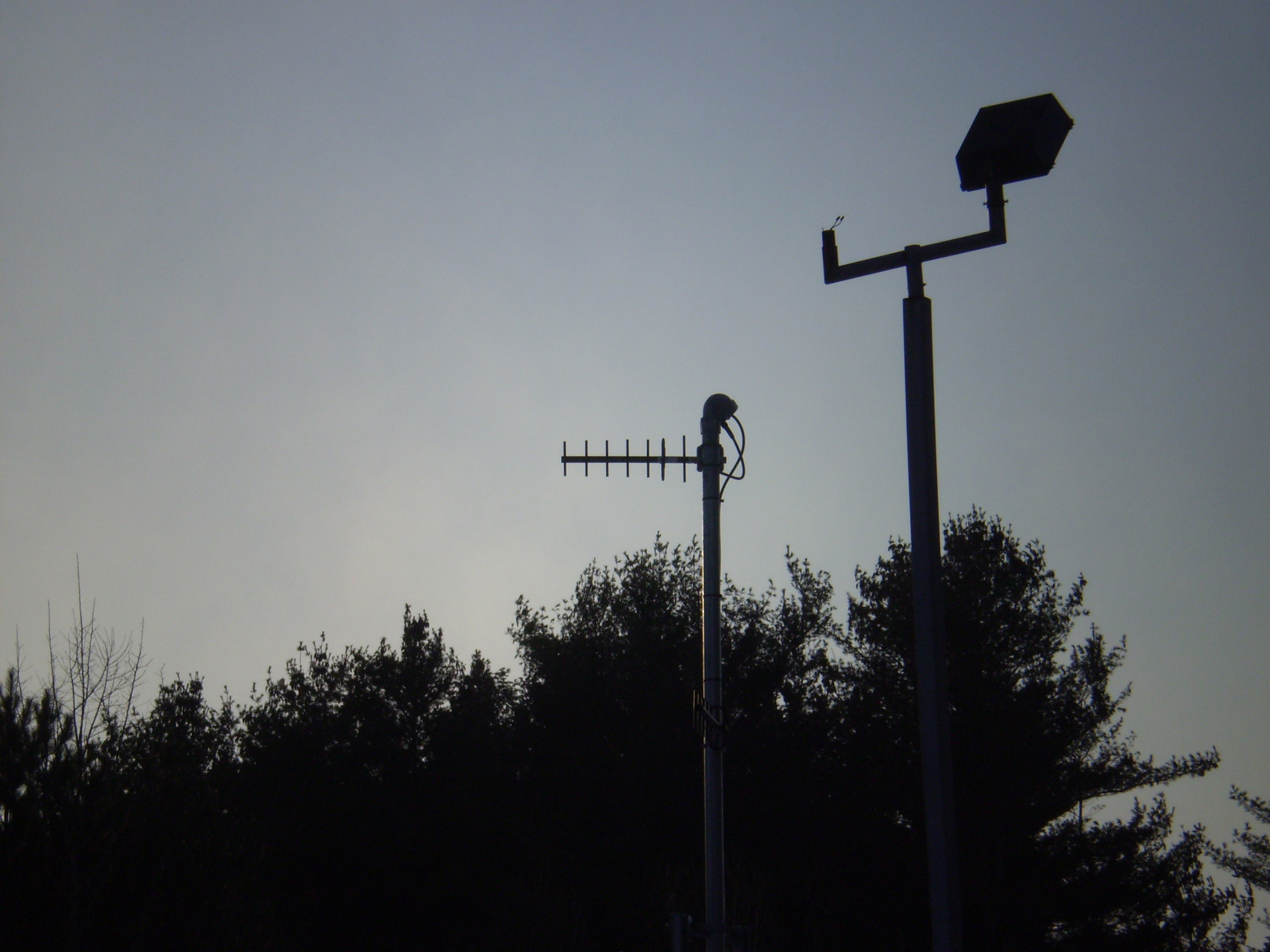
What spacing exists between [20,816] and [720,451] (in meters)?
10.8

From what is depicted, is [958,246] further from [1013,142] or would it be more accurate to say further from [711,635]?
[711,635]

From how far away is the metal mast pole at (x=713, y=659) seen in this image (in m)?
9.97

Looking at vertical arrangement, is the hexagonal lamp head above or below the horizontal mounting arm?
above

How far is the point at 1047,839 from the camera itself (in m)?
28.7

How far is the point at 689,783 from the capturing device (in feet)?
108

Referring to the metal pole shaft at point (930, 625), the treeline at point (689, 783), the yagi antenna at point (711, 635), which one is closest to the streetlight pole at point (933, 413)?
the metal pole shaft at point (930, 625)

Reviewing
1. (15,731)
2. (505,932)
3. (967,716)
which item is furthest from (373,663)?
(15,731)

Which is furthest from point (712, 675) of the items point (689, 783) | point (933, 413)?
point (689, 783)

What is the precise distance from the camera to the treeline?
28.3m

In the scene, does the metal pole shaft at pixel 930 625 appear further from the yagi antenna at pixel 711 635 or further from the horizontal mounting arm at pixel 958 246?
the yagi antenna at pixel 711 635

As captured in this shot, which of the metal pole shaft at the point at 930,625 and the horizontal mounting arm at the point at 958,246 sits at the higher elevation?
the horizontal mounting arm at the point at 958,246

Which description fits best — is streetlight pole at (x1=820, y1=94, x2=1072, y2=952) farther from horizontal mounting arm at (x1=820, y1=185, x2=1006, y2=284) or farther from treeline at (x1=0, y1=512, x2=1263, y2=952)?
treeline at (x1=0, y1=512, x2=1263, y2=952)

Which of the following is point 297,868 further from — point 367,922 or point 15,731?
point 15,731

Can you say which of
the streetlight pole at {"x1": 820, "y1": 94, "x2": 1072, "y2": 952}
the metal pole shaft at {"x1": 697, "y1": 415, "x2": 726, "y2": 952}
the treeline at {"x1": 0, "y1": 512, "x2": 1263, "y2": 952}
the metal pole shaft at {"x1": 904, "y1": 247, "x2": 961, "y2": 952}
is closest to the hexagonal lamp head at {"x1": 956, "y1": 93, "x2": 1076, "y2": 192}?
the streetlight pole at {"x1": 820, "y1": 94, "x2": 1072, "y2": 952}
